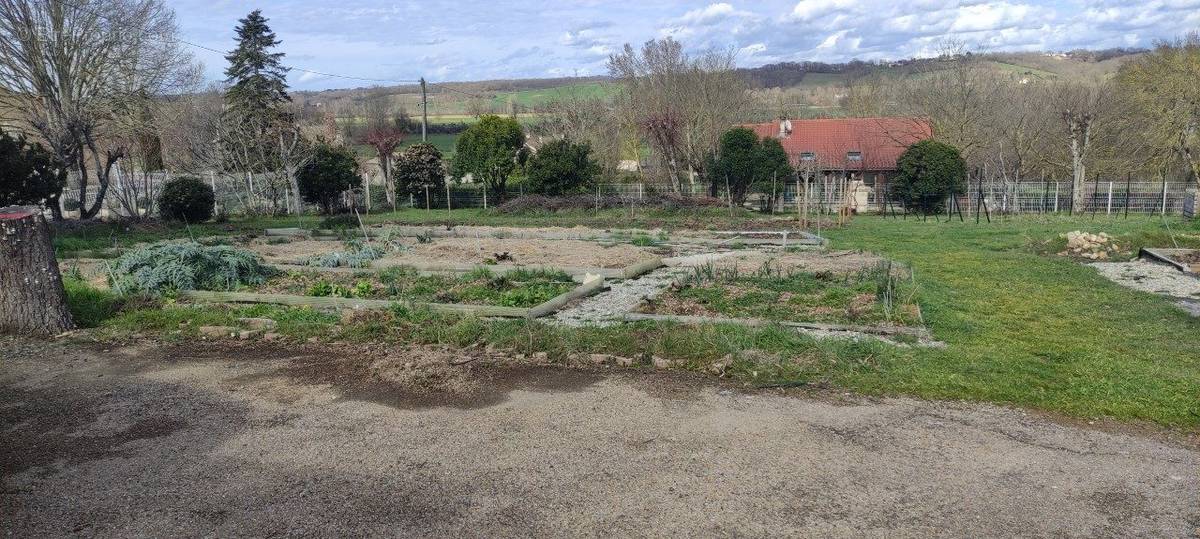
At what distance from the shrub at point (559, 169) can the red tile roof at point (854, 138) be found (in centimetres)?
1230

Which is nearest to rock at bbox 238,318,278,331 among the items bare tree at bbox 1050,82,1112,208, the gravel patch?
the gravel patch

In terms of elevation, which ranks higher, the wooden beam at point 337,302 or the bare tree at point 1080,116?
the bare tree at point 1080,116

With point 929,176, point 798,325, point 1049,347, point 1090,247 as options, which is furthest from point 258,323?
point 929,176

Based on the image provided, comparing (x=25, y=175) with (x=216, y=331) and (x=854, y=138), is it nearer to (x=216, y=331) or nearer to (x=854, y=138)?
(x=216, y=331)

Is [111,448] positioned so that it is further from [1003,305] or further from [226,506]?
[1003,305]

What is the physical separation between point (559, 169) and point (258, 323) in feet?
71.6

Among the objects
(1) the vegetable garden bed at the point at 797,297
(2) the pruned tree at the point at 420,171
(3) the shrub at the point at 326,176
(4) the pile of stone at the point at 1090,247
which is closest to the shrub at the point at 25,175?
(3) the shrub at the point at 326,176

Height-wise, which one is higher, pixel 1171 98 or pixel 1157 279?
pixel 1171 98

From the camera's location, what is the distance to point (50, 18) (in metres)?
22.5

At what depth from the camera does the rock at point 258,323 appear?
774 centimetres

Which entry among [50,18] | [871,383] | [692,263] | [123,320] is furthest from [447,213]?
[871,383]

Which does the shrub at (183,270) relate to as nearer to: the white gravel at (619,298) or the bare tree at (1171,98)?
the white gravel at (619,298)

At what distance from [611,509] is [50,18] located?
84.9 ft

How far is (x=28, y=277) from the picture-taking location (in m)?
7.57
